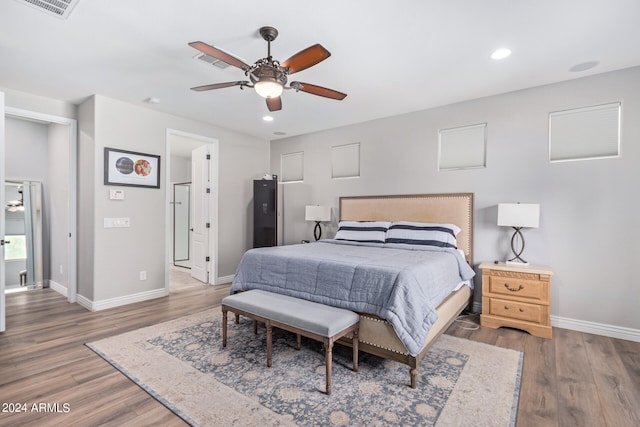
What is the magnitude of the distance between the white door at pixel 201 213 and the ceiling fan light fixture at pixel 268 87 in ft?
10.1

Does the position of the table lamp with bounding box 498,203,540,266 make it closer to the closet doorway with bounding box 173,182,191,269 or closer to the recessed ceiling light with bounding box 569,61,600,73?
the recessed ceiling light with bounding box 569,61,600,73

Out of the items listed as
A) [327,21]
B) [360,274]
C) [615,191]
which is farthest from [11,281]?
[615,191]

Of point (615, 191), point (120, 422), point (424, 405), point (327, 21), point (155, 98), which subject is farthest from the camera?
point (155, 98)

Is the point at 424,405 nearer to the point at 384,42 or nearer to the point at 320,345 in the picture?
the point at 320,345

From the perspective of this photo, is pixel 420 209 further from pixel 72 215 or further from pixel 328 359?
pixel 72 215

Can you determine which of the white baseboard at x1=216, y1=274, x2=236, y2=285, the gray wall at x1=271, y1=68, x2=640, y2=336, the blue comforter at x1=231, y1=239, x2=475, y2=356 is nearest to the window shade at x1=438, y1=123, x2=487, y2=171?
the gray wall at x1=271, y1=68, x2=640, y2=336

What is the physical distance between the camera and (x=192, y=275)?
5773 mm

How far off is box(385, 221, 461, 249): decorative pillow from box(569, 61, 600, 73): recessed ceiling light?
197 centimetres

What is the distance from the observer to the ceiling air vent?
2082mm

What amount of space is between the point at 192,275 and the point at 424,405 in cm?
488

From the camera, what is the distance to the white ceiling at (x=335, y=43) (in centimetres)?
216

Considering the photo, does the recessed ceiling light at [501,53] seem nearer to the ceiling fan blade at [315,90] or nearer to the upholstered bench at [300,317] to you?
the ceiling fan blade at [315,90]

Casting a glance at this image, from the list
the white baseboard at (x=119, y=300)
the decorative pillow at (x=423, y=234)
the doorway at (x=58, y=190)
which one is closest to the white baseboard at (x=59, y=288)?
the doorway at (x=58, y=190)

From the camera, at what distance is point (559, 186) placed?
3361 millimetres
